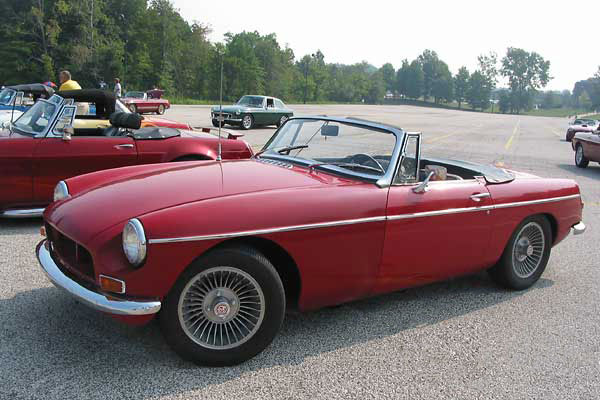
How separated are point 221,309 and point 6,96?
375 inches

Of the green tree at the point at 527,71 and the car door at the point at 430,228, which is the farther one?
the green tree at the point at 527,71

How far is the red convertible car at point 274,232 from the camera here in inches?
110

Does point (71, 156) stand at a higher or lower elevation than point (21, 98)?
lower

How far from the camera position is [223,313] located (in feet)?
9.72

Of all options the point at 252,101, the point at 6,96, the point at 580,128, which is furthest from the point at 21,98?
the point at 580,128

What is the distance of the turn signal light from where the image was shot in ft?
8.90

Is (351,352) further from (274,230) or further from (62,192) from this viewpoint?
(62,192)

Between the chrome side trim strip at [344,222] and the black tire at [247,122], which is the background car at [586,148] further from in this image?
the black tire at [247,122]

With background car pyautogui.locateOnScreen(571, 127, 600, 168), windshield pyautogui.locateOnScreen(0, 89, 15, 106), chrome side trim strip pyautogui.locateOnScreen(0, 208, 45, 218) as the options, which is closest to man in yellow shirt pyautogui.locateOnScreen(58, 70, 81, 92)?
windshield pyautogui.locateOnScreen(0, 89, 15, 106)

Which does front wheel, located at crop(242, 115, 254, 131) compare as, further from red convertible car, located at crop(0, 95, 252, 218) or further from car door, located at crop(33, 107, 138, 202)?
car door, located at crop(33, 107, 138, 202)

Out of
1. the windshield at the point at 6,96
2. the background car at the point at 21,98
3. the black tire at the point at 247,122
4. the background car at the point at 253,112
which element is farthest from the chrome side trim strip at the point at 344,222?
the black tire at the point at 247,122

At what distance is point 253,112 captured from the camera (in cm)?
2153

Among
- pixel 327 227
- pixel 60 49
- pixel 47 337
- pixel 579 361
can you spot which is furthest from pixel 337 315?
pixel 60 49

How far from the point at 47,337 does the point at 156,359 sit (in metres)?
0.74
